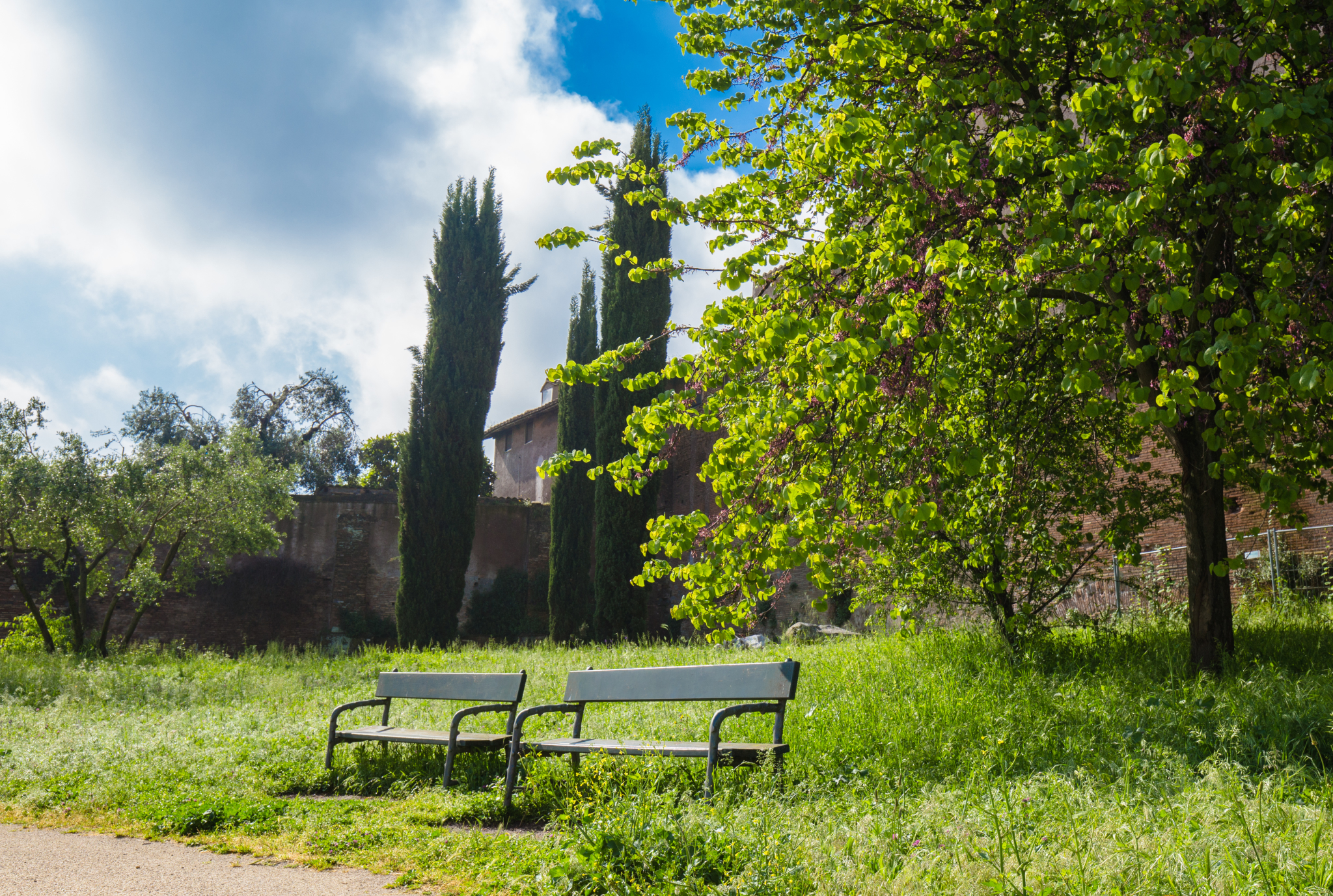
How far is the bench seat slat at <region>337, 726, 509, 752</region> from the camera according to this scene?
544cm

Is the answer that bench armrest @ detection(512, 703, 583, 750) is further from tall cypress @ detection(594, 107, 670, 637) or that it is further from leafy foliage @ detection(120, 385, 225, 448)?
leafy foliage @ detection(120, 385, 225, 448)

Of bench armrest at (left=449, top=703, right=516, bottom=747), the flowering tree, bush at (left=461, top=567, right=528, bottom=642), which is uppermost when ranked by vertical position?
the flowering tree

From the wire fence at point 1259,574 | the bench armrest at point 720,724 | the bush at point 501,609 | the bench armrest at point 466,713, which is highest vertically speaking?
the wire fence at point 1259,574

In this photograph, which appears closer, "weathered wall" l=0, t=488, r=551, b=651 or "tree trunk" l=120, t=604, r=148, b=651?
"tree trunk" l=120, t=604, r=148, b=651

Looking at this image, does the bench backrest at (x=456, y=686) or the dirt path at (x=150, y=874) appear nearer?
the dirt path at (x=150, y=874)

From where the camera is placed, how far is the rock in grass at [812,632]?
42.5 ft

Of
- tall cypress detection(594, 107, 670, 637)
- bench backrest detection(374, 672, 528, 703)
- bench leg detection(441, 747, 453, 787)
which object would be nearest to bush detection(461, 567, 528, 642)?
tall cypress detection(594, 107, 670, 637)

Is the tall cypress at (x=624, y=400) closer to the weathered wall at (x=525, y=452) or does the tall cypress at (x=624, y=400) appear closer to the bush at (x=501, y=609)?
the bush at (x=501, y=609)

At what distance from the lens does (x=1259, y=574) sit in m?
11.0

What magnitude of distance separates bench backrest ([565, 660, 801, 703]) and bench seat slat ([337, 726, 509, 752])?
56cm

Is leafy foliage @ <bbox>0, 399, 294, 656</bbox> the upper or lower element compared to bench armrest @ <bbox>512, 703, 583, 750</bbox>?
upper

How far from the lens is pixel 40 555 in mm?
16672

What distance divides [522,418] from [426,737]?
80.0 feet

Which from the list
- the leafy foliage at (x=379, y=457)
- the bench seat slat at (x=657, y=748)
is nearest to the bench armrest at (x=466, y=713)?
the bench seat slat at (x=657, y=748)
